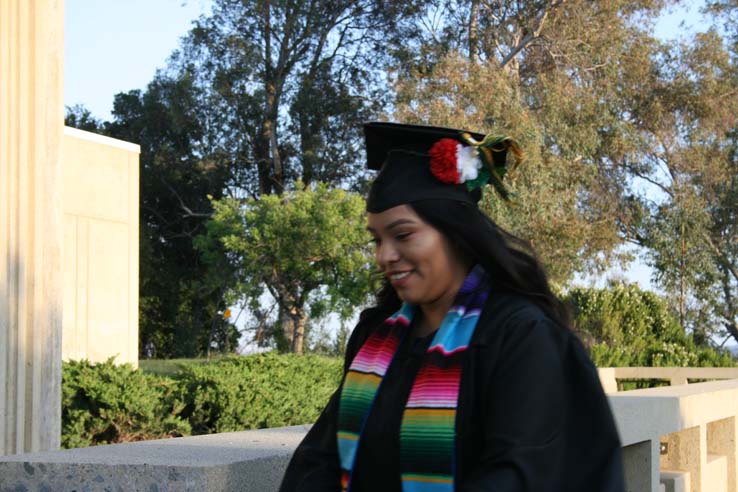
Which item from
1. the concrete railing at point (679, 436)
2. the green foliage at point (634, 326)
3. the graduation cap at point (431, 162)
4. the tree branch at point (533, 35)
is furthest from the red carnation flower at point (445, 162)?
the tree branch at point (533, 35)

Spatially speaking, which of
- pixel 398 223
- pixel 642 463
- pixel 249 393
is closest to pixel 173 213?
pixel 249 393

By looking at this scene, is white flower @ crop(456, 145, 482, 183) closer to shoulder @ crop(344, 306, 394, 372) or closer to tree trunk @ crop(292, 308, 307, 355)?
shoulder @ crop(344, 306, 394, 372)

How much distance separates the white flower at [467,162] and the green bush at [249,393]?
6646 mm

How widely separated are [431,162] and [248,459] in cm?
106

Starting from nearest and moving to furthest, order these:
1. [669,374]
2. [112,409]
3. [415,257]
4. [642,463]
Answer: [415,257] → [642,463] → [112,409] → [669,374]

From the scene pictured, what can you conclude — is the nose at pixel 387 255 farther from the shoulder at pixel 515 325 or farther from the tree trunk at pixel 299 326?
the tree trunk at pixel 299 326

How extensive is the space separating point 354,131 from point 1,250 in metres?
26.1

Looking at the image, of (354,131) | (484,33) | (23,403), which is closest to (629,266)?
(484,33)

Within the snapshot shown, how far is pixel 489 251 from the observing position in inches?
83.1

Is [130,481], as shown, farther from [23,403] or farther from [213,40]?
[213,40]

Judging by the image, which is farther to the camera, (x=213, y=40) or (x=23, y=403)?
(x=213, y=40)

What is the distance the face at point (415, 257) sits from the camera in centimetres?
211

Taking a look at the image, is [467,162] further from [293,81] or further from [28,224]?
[293,81]

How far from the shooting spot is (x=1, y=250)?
619 cm
